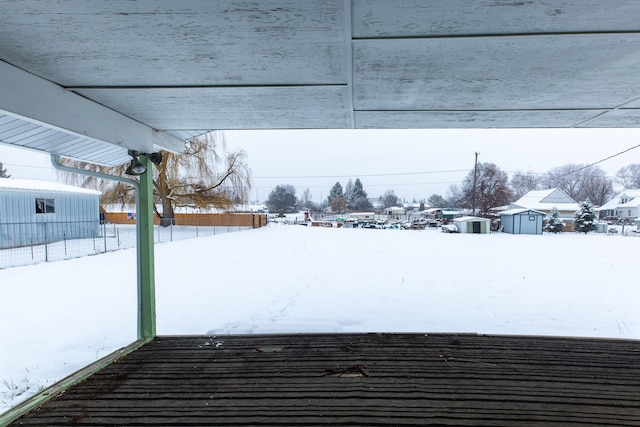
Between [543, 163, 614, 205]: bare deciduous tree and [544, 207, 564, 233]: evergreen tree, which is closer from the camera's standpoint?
[544, 207, 564, 233]: evergreen tree

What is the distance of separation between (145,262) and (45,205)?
14283mm

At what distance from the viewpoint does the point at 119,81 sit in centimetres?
243

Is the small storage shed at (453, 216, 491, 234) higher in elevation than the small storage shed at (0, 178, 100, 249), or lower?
lower

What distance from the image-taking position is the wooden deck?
2.20m

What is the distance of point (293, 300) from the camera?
5898 mm

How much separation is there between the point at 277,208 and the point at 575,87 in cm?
6566

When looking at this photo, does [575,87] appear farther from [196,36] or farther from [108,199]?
[108,199]

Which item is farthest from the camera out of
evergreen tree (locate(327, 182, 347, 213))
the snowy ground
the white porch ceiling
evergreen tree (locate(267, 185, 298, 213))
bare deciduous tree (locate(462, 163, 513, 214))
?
evergreen tree (locate(267, 185, 298, 213))

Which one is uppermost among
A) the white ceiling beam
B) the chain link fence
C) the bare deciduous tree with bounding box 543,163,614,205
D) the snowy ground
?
the bare deciduous tree with bounding box 543,163,614,205

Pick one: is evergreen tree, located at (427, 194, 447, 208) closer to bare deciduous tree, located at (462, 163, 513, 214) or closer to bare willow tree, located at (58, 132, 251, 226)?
bare deciduous tree, located at (462, 163, 513, 214)

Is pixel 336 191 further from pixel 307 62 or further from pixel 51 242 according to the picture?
pixel 307 62

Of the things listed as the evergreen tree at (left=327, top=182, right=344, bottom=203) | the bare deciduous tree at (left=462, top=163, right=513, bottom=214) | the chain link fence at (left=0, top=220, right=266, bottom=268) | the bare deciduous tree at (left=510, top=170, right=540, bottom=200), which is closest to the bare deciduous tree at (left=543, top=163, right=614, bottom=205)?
the bare deciduous tree at (left=510, top=170, right=540, bottom=200)

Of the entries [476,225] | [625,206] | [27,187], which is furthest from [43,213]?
[625,206]

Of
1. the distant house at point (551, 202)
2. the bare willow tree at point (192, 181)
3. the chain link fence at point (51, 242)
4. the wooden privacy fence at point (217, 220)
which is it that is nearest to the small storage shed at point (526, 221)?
the distant house at point (551, 202)
